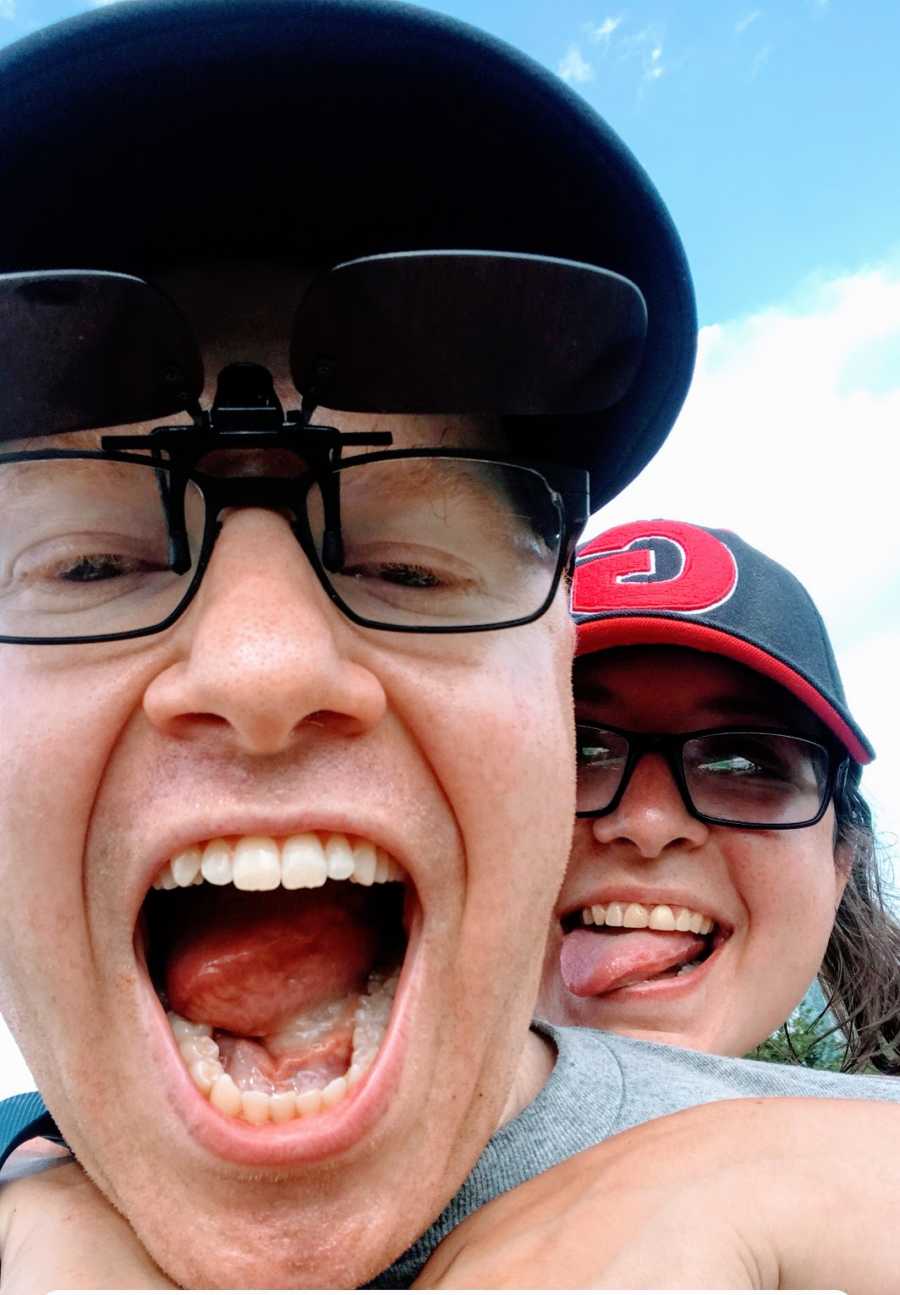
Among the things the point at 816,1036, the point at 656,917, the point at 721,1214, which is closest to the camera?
the point at 721,1214

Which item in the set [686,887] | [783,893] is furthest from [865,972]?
[686,887]

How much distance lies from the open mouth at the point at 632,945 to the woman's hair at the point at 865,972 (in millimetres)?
777

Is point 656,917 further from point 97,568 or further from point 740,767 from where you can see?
point 97,568

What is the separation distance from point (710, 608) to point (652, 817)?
0.46 meters

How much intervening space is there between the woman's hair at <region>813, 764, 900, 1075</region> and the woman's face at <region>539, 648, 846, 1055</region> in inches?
28.6

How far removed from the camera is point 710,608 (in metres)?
2.11

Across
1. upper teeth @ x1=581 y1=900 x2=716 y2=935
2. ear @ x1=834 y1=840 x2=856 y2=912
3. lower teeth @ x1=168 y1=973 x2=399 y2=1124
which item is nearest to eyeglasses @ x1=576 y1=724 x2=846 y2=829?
upper teeth @ x1=581 y1=900 x2=716 y2=935

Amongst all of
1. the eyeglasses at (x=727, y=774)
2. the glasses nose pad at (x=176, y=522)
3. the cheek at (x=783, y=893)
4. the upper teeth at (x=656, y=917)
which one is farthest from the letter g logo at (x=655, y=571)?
the glasses nose pad at (x=176, y=522)

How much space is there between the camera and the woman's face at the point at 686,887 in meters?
2.11

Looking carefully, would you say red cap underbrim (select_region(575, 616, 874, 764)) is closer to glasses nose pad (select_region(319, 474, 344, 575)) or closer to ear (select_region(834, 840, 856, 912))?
ear (select_region(834, 840, 856, 912))

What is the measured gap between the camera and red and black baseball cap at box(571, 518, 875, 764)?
2070mm

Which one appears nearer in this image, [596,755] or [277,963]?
[277,963]

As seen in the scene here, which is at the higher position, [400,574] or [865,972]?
[400,574]

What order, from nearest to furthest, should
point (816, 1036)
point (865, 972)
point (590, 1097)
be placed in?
1. point (590, 1097)
2. point (865, 972)
3. point (816, 1036)
